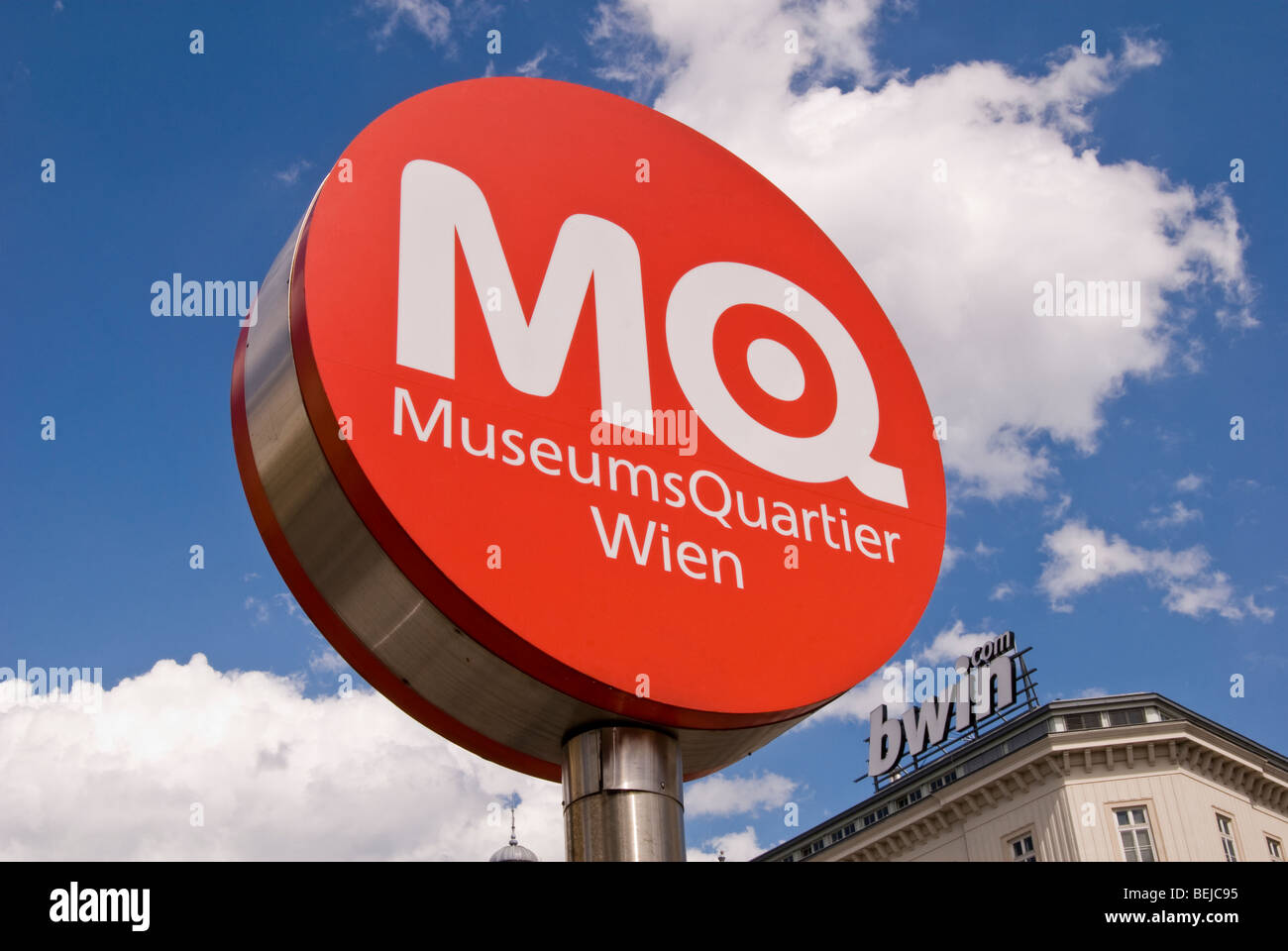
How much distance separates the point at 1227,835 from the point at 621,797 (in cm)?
3487

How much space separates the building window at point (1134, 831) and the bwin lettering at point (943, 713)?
5836 millimetres

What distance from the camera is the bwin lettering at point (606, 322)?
557cm

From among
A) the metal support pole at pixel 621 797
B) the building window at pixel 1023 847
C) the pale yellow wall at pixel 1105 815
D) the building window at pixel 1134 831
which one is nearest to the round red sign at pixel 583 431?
the metal support pole at pixel 621 797

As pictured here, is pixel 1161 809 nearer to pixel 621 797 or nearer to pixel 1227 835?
pixel 1227 835

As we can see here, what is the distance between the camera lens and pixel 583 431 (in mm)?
5625

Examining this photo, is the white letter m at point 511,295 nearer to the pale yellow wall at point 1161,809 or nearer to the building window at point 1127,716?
the pale yellow wall at point 1161,809

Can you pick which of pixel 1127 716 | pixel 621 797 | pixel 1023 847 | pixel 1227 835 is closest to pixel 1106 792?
pixel 1127 716

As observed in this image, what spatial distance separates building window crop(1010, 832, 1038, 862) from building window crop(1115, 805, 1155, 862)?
2255mm

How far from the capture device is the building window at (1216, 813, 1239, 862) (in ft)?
115

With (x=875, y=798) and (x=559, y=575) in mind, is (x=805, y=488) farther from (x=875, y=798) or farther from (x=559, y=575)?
(x=875, y=798)

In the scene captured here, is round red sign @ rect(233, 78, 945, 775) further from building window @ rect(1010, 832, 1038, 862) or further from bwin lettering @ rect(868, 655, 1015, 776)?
bwin lettering @ rect(868, 655, 1015, 776)
